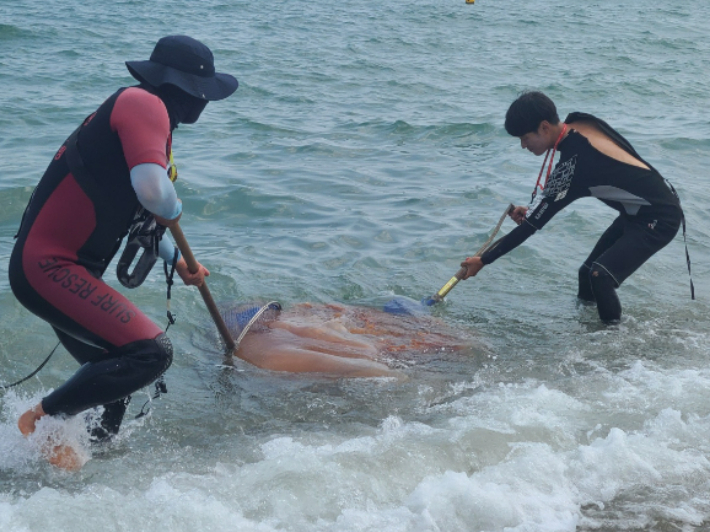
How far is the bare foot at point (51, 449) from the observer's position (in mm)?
3418

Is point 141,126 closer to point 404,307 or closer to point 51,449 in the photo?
point 51,449

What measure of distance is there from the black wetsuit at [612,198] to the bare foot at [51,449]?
291 cm

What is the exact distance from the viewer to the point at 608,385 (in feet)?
14.3

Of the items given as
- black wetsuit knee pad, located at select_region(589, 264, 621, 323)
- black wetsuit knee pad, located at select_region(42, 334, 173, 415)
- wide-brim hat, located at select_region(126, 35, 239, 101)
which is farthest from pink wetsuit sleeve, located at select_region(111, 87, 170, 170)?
black wetsuit knee pad, located at select_region(589, 264, 621, 323)

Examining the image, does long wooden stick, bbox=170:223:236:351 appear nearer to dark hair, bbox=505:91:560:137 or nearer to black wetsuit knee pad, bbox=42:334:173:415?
black wetsuit knee pad, bbox=42:334:173:415

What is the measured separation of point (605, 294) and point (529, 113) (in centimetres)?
136

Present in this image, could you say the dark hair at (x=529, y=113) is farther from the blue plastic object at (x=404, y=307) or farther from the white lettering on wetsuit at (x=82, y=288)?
the white lettering on wetsuit at (x=82, y=288)

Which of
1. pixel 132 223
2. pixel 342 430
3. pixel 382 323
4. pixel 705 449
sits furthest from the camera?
pixel 382 323

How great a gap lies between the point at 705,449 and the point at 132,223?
2.77 meters

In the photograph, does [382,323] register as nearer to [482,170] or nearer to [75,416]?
[75,416]

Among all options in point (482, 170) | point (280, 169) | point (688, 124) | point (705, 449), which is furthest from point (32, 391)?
point (688, 124)

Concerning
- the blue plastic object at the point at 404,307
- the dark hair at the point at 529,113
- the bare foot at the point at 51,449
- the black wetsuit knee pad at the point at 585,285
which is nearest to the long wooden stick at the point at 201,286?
the bare foot at the point at 51,449

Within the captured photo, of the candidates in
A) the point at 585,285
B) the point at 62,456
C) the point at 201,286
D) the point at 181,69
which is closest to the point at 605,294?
the point at 585,285

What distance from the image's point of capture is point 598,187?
507 centimetres
